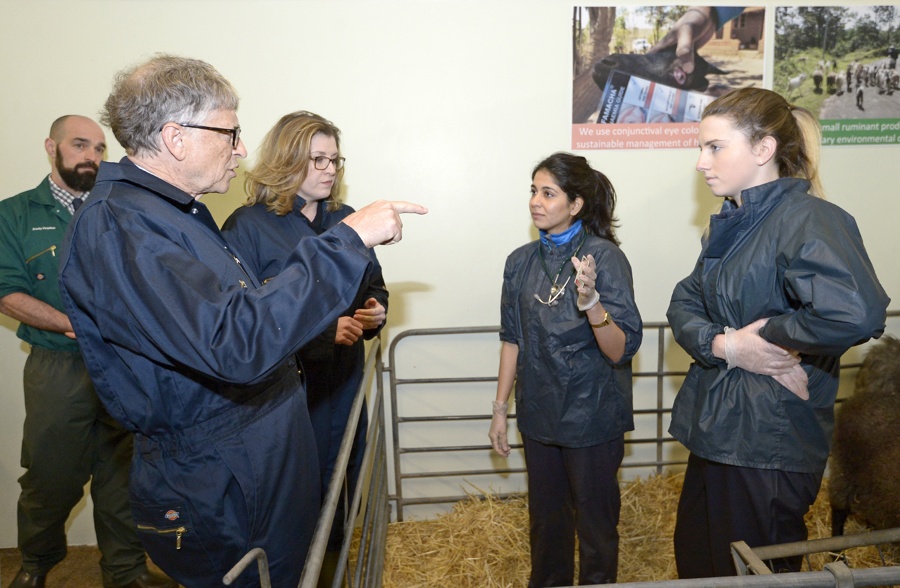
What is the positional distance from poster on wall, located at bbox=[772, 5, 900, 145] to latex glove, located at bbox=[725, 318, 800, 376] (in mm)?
2157

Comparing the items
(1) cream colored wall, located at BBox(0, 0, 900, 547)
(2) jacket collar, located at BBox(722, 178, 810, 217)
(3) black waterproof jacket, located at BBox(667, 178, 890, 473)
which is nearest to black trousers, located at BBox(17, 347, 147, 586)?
(1) cream colored wall, located at BBox(0, 0, 900, 547)

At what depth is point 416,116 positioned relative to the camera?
347 cm

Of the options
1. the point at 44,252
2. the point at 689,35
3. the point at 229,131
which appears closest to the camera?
the point at 229,131

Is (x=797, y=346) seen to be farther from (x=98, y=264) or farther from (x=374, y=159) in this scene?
(x=374, y=159)

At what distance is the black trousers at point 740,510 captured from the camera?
193cm

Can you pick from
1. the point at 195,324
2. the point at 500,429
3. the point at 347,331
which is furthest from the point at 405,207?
the point at 500,429

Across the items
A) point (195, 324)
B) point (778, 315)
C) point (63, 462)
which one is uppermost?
point (195, 324)

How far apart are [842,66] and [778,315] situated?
232 cm

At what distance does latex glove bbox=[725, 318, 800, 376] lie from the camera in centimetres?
188

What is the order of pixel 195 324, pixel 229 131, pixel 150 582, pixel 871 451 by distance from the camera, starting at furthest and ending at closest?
pixel 150 582, pixel 871 451, pixel 229 131, pixel 195 324

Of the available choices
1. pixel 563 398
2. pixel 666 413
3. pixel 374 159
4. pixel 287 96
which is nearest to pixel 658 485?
pixel 666 413

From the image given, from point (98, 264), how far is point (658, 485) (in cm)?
324

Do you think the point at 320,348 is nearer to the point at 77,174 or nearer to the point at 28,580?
the point at 77,174

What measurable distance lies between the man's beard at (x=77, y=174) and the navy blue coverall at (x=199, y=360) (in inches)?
69.3
